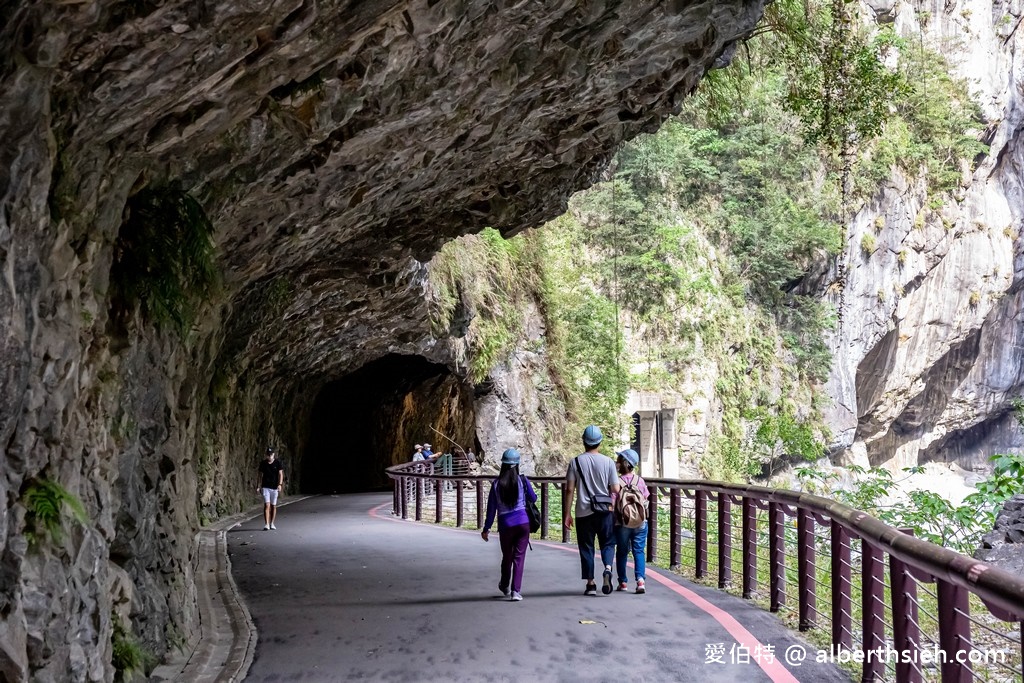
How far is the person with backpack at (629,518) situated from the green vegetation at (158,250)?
4.44 meters

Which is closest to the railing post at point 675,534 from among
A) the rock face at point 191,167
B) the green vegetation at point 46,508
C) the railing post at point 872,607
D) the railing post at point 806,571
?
the railing post at point 806,571

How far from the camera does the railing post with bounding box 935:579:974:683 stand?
3.69 m

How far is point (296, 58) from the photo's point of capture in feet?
18.7

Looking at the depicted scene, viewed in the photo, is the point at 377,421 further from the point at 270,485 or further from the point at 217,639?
the point at 217,639

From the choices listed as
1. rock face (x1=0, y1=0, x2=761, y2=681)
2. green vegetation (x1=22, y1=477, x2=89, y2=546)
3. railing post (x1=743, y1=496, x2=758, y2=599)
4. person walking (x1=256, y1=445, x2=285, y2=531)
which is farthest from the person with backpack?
person walking (x1=256, y1=445, x2=285, y2=531)

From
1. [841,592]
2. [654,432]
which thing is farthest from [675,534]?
[654,432]

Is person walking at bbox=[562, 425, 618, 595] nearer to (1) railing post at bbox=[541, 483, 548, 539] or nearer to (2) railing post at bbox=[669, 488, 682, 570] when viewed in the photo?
(2) railing post at bbox=[669, 488, 682, 570]

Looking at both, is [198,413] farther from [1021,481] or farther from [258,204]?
[1021,481]

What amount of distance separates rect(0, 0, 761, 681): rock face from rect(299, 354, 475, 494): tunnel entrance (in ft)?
73.0

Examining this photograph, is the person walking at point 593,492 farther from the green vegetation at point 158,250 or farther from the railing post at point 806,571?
the green vegetation at point 158,250

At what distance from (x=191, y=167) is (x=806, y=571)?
5629 millimetres

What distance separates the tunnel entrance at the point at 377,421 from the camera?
34.7 m

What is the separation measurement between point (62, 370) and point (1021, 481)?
9546 millimetres

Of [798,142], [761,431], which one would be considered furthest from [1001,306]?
[761,431]
